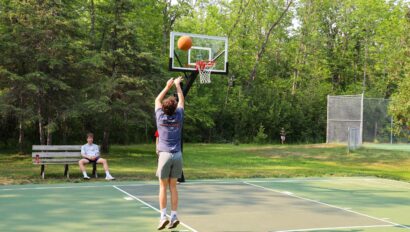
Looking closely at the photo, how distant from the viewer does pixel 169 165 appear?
6.48 meters

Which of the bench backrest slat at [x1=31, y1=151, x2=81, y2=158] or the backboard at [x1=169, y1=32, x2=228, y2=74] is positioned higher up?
the backboard at [x1=169, y1=32, x2=228, y2=74]

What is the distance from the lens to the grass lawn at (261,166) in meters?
13.3

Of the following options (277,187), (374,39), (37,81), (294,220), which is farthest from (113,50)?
(374,39)

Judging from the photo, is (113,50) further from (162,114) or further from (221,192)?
(162,114)

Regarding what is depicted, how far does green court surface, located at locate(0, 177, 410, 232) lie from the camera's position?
7121 millimetres

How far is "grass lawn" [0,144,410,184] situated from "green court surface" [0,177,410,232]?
5.74 ft

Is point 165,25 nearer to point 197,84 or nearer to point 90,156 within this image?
point 197,84

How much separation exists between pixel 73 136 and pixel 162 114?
20.5 m

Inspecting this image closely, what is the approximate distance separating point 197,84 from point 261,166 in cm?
1788

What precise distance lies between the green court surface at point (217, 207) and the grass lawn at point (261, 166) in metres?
1.75

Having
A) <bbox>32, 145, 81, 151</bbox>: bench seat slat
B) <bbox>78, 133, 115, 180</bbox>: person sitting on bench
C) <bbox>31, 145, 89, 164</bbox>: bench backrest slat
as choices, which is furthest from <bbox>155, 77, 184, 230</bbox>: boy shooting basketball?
<bbox>32, 145, 81, 151</bbox>: bench seat slat

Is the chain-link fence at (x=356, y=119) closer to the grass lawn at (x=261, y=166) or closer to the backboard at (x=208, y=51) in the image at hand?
the grass lawn at (x=261, y=166)

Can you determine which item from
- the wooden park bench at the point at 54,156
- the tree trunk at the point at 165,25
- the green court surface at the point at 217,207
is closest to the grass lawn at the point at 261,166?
the wooden park bench at the point at 54,156

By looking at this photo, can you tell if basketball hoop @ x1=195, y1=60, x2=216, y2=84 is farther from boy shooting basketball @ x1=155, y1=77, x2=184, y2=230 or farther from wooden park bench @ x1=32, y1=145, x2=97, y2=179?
boy shooting basketball @ x1=155, y1=77, x2=184, y2=230
